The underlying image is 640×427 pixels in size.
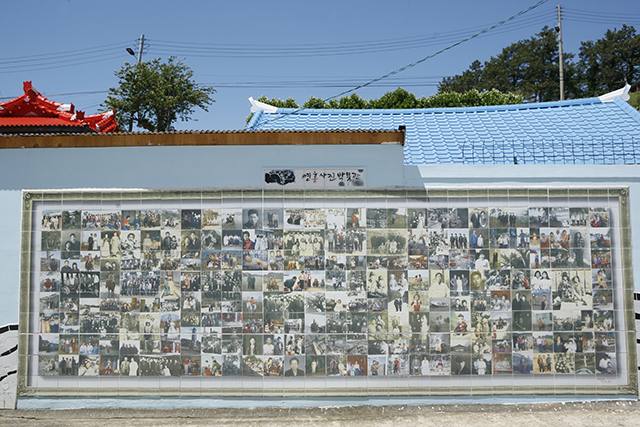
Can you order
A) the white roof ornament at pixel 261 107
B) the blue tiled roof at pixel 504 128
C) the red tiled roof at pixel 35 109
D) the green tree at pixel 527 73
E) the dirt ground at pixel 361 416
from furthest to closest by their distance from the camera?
the green tree at pixel 527 73 → the white roof ornament at pixel 261 107 → the red tiled roof at pixel 35 109 → the blue tiled roof at pixel 504 128 → the dirt ground at pixel 361 416

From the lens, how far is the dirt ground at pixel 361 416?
6594mm

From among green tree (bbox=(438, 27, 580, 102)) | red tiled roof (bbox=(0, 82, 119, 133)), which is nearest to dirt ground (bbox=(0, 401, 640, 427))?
red tiled roof (bbox=(0, 82, 119, 133))

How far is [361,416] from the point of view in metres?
6.79

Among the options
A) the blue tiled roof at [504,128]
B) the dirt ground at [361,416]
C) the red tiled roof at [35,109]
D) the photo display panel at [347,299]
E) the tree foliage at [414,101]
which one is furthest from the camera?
the tree foliage at [414,101]

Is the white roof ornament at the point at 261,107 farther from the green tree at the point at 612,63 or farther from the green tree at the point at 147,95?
the green tree at the point at 612,63

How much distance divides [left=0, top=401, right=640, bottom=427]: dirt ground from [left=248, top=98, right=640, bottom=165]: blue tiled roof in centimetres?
432

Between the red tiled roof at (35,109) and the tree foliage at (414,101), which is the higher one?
the tree foliage at (414,101)

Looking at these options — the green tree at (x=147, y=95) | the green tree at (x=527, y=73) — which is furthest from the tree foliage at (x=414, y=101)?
the green tree at (x=527, y=73)

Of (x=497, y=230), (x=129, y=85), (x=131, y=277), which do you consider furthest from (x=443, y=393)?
(x=129, y=85)

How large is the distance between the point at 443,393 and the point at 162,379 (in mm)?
4720

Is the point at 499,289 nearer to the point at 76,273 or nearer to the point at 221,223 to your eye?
the point at 221,223

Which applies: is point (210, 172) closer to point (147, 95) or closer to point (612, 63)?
point (147, 95)

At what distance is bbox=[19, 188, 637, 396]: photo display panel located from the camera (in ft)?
23.1

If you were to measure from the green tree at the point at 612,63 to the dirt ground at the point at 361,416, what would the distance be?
200ft
